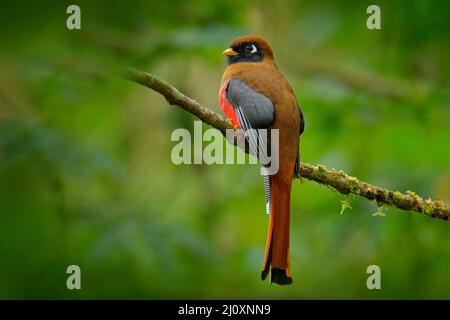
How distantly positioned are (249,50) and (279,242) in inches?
63.6

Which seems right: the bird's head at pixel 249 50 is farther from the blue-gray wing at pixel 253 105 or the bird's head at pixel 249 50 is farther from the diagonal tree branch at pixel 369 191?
the diagonal tree branch at pixel 369 191

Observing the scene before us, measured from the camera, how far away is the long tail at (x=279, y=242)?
3.17 metres

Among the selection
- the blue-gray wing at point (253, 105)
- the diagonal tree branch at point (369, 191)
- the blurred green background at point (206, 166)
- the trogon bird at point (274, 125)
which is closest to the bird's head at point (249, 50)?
the trogon bird at point (274, 125)

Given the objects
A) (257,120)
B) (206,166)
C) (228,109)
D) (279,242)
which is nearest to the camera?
(279,242)

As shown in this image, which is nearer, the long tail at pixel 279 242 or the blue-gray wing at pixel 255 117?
the long tail at pixel 279 242

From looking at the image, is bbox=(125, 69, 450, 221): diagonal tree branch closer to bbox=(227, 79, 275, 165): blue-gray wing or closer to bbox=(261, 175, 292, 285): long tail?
bbox=(227, 79, 275, 165): blue-gray wing

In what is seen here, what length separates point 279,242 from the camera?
3205 millimetres

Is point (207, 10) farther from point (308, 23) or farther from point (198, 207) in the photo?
point (198, 207)

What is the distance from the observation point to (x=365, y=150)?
5551 mm

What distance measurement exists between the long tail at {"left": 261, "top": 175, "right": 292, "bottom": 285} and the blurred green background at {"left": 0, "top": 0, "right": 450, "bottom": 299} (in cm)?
85

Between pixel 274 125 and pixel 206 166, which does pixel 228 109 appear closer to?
pixel 274 125

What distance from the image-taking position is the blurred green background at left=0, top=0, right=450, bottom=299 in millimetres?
4504

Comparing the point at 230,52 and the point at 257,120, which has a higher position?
the point at 230,52

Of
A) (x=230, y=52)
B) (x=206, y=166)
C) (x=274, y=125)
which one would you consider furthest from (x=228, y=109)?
(x=206, y=166)
